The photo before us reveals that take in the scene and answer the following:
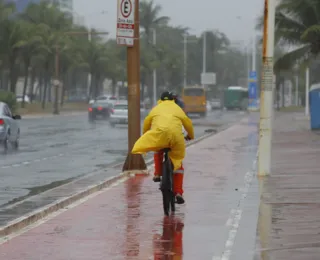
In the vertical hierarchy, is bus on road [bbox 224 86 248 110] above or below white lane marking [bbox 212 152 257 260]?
below

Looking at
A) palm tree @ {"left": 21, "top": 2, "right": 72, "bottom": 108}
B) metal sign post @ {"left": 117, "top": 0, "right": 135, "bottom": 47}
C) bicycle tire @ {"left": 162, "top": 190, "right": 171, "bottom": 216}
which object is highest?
palm tree @ {"left": 21, "top": 2, "right": 72, "bottom": 108}

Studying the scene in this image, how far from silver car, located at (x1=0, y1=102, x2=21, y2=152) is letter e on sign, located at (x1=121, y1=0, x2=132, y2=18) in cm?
1296

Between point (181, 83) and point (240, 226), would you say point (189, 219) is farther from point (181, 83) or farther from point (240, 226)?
point (181, 83)

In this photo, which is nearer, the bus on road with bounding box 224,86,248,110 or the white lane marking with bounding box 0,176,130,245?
the white lane marking with bounding box 0,176,130,245

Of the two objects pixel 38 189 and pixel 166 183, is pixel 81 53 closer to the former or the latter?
pixel 38 189

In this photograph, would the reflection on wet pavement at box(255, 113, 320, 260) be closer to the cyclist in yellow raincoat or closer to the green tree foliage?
the cyclist in yellow raincoat

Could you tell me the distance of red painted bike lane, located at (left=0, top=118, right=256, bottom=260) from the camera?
1134 cm

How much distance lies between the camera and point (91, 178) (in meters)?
20.8

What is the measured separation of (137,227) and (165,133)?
64.8 inches

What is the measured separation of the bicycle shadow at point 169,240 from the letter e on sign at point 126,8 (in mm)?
7583

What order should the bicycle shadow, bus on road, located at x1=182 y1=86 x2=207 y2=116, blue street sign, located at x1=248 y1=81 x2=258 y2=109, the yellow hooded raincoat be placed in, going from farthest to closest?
blue street sign, located at x1=248 y1=81 x2=258 y2=109 → bus on road, located at x1=182 y1=86 x2=207 y2=116 → the yellow hooded raincoat → the bicycle shadow

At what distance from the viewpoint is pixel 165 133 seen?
14.5 meters

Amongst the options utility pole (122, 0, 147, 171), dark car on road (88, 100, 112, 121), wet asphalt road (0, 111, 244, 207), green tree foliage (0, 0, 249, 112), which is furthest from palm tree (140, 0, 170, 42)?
utility pole (122, 0, 147, 171)

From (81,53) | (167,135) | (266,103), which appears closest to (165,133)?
(167,135)
